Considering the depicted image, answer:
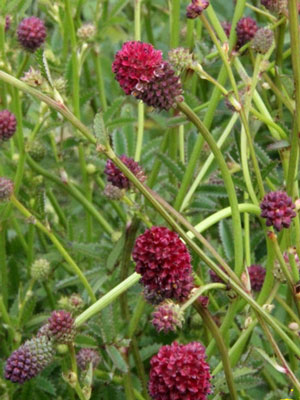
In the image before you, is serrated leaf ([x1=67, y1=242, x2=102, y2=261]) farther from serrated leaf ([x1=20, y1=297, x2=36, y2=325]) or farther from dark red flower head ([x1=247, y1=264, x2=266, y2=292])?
dark red flower head ([x1=247, y1=264, x2=266, y2=292])

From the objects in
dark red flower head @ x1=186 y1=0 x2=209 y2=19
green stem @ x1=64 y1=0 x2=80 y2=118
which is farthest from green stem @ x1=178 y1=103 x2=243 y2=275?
green stem @ x1=64 y1=0 x2=80 y2=118

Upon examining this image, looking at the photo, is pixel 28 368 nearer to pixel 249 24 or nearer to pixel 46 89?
pixel 46 89

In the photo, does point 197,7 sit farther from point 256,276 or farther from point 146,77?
point 256,276

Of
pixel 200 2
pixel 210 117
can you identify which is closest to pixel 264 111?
pixel 210 117

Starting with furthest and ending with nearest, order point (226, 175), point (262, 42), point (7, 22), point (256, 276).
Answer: point (7, 22), point (256, 276), point (262, 42), point (226, 175)

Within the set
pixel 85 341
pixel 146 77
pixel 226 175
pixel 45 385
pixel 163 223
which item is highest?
pixel 146 77

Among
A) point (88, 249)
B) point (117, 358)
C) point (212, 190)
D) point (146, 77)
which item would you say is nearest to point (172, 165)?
point (212, 190)
